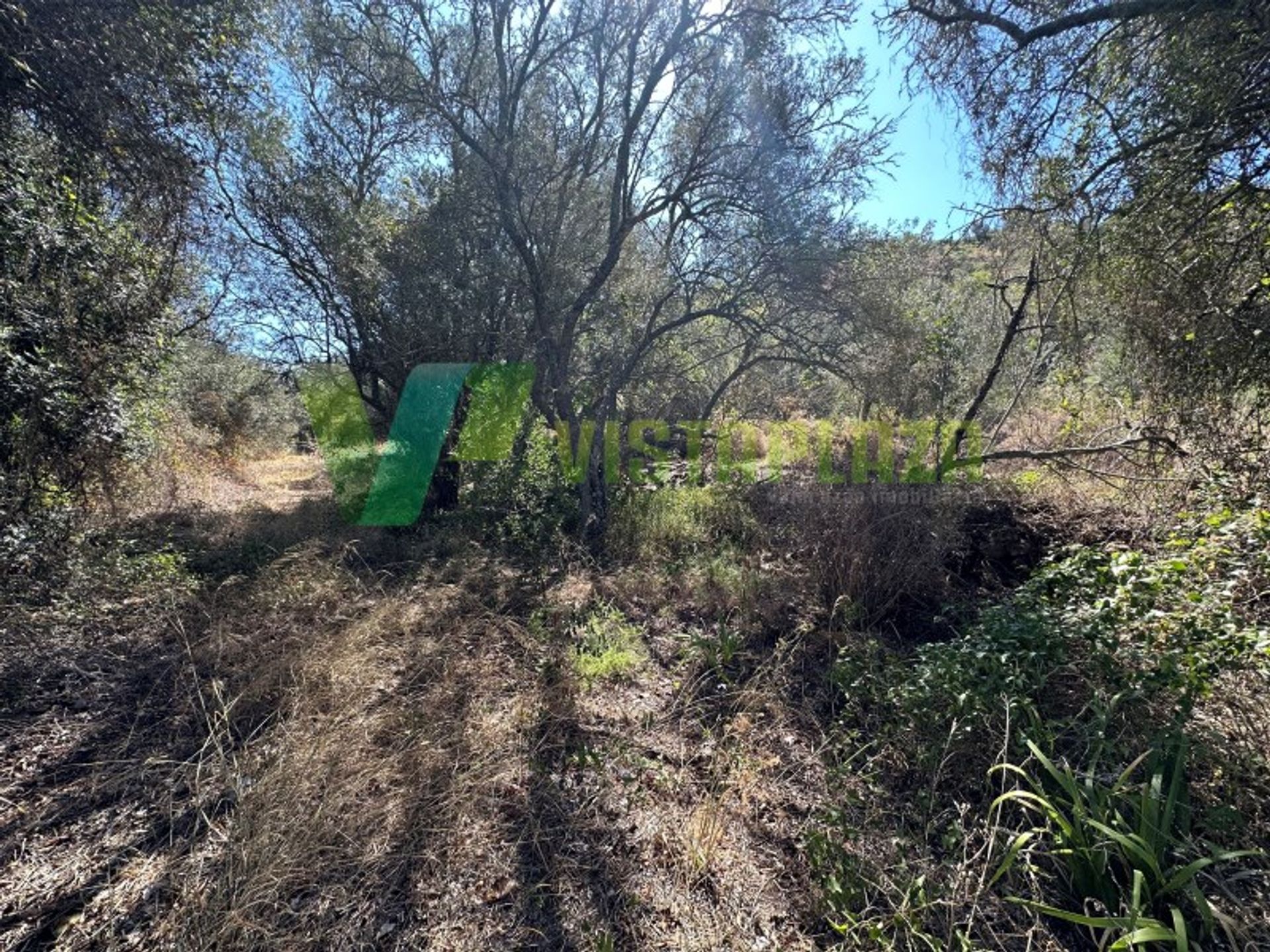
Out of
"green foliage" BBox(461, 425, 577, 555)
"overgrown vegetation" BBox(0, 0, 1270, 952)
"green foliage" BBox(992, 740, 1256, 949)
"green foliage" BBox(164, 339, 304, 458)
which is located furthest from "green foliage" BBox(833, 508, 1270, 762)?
"green foliage" BBox(164, 339, 304, 458)

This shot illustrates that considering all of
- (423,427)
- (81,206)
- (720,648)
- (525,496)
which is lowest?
(720,648)

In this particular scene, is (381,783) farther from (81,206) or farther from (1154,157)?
(1154,157)

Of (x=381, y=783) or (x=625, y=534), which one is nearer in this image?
(x=381, y=783)

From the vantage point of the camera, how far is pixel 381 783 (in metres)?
2.03

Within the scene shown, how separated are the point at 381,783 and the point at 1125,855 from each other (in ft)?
9.01

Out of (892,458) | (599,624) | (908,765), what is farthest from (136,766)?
(892,458)

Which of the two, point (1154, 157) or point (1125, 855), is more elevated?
point (1154, 157)

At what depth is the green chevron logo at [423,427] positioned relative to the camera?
596cm

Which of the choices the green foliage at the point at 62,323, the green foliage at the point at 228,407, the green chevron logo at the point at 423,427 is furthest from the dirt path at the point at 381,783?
the green foliage at the point at 228,407

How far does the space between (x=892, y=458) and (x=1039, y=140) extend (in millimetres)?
3343

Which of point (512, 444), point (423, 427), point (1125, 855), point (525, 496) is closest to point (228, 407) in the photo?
point (423, 427)

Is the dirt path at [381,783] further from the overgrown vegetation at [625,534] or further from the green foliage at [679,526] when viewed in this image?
the green foliage at [679,526]

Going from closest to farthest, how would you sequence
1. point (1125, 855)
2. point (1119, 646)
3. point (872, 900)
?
point (1125, 855)
point (872, 900)
point (1119, 646)

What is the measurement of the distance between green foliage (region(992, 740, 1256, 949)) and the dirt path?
0.82m
